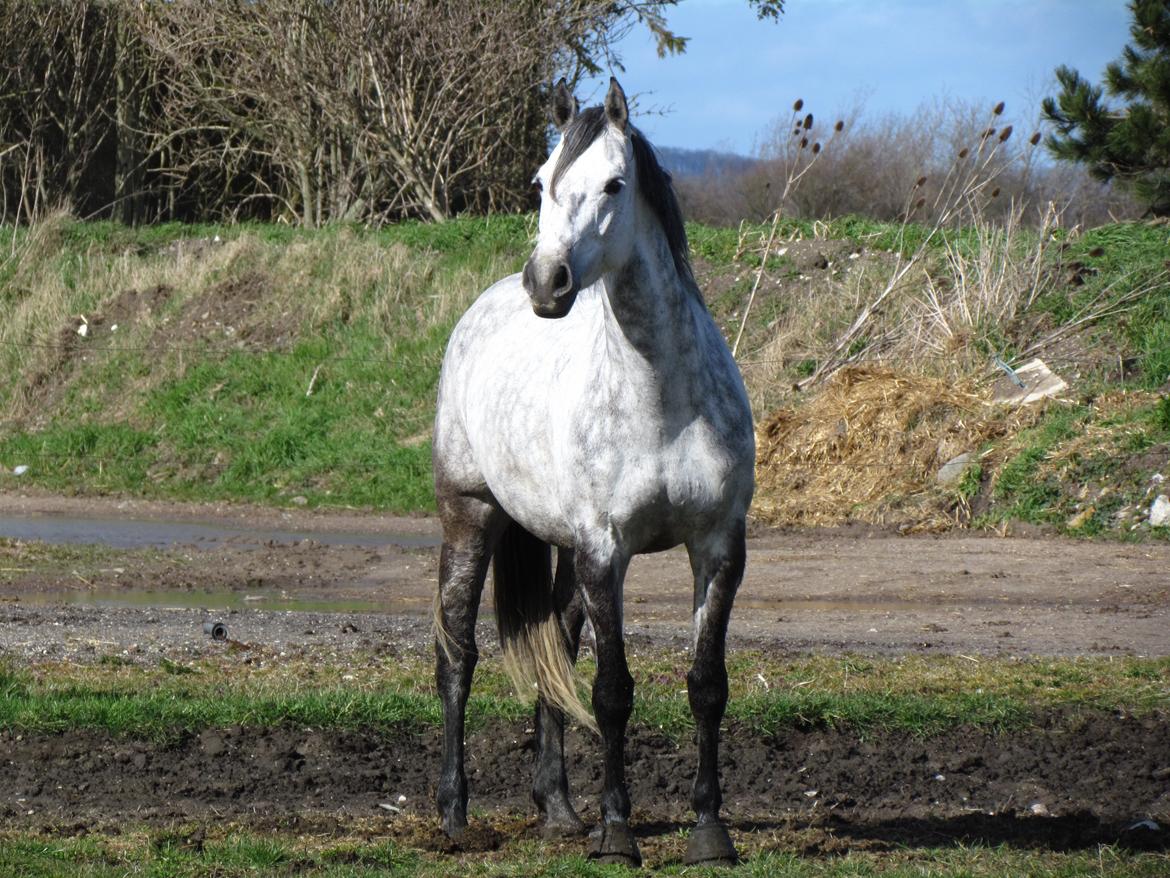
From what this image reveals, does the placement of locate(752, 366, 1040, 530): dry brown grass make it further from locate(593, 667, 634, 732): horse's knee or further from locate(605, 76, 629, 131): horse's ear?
locate(605, 76, 629, 131): horse's ear

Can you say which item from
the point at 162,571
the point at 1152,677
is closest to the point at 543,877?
the point at 1152,677

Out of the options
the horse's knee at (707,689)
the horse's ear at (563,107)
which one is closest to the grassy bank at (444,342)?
the horse's knee at (707,689)

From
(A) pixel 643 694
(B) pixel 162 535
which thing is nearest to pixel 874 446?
(B) pixel 162 535

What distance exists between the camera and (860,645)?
8883mm

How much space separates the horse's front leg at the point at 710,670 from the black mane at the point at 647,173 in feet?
2.98

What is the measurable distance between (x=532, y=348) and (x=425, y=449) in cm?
1211

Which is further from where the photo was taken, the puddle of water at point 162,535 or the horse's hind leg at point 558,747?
the puddle of water at point 162,535

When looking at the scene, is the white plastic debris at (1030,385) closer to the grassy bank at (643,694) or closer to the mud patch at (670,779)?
the grassy bank at (643,694)

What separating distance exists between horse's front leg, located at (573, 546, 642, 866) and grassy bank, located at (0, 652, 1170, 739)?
145cm

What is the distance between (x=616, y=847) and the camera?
16.2 ft

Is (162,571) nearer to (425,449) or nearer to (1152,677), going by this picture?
(425,449)

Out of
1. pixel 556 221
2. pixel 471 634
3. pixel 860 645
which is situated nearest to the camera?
pixel 556 221

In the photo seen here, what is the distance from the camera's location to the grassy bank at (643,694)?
6.51 meters

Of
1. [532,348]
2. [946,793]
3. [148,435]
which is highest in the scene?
[532,348]
